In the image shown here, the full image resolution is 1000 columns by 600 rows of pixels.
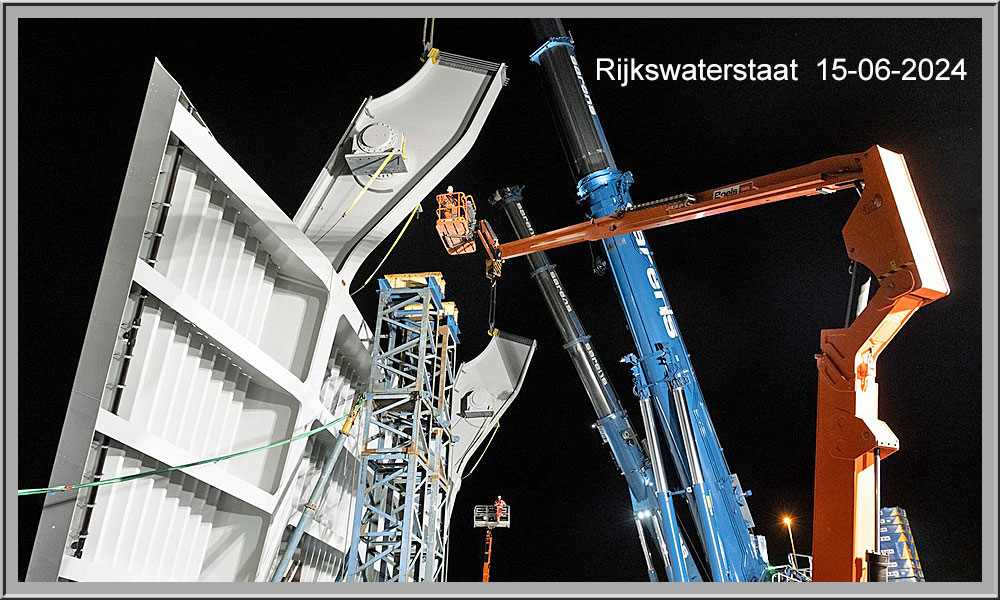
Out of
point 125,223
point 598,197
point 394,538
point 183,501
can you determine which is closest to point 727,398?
point 598,197

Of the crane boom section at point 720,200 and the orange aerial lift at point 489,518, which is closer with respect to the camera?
the crane boom section at point 720,200

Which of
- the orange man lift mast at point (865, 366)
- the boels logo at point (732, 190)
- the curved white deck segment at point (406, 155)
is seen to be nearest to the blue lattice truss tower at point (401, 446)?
the curved white deck segment at point (406, 155)

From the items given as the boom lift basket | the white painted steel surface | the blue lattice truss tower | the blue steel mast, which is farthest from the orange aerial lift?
the blue steel mast

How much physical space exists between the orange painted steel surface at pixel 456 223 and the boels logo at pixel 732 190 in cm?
355

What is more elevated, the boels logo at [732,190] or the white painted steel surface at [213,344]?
the boels logo at [732,190]

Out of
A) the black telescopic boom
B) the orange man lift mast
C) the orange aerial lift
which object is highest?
the black telescopic boom

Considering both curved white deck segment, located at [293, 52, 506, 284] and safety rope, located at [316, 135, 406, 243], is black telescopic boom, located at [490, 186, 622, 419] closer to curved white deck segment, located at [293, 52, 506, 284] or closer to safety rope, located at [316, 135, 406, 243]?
curved white deck segment, located at [293, 52, 506, 284]

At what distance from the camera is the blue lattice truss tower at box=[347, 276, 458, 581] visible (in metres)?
8.53

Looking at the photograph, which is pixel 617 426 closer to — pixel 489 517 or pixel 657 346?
pixel 657 346

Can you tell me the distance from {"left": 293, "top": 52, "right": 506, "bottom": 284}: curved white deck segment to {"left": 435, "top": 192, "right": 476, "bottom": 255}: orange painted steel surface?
123cm

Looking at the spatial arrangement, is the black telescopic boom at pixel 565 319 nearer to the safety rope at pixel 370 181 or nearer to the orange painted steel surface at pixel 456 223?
the orange painted steel surface at pixel 456 223

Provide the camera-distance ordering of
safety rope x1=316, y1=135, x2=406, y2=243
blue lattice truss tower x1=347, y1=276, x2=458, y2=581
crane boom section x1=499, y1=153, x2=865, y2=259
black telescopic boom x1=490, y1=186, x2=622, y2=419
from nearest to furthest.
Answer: crane boom section x1=499, y1=153, x2=865, y2=259 → safety rope x1=316, y1=135, x2=406, y2=243 → blue lattice truss tower x1=347, y1=276, x2=458, y2=581 → black telescopic boom x1=490, y1=186, x2=622, y2=419

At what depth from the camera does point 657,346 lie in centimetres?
844

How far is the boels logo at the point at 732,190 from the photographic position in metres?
6.63
